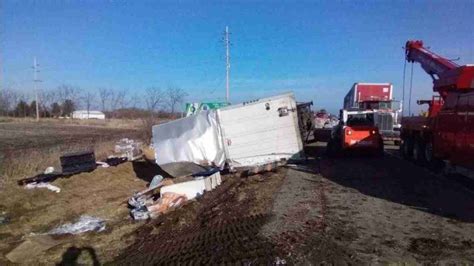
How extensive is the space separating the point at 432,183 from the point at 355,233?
670 cm

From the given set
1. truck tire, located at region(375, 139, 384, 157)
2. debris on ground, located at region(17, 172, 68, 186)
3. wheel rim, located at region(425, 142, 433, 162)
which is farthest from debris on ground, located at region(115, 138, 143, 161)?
wheel rim, located at region(425, 142, 433, 162)

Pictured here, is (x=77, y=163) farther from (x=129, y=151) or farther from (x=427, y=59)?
(x=427, y=59)

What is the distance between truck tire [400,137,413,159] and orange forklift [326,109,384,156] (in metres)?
0.98

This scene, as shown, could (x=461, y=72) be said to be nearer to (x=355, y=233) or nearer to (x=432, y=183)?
(x=432, y=183)

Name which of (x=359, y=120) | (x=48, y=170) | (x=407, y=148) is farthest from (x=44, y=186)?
(x=407, y=148)

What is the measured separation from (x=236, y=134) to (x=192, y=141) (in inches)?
61.4

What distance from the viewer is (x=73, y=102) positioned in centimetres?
11144

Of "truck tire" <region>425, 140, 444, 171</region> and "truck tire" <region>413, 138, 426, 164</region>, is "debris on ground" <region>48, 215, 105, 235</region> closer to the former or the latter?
"truck tire" <region>425, 140, 444, 171</region>

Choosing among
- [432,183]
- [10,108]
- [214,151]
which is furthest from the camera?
[10,108]

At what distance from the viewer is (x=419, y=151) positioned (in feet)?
63.5

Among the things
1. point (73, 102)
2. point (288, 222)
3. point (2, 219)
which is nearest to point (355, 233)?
point (288, 222)

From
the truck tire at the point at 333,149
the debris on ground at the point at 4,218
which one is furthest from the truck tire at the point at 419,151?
the debris on ground at the point at 4,218

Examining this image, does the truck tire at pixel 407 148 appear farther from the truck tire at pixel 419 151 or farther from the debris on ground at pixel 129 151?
the debris on ground at pixel 129 151

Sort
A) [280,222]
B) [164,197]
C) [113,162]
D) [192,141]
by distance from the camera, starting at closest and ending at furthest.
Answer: [280,222]
[164,197]
[192,141]
[113,162]
